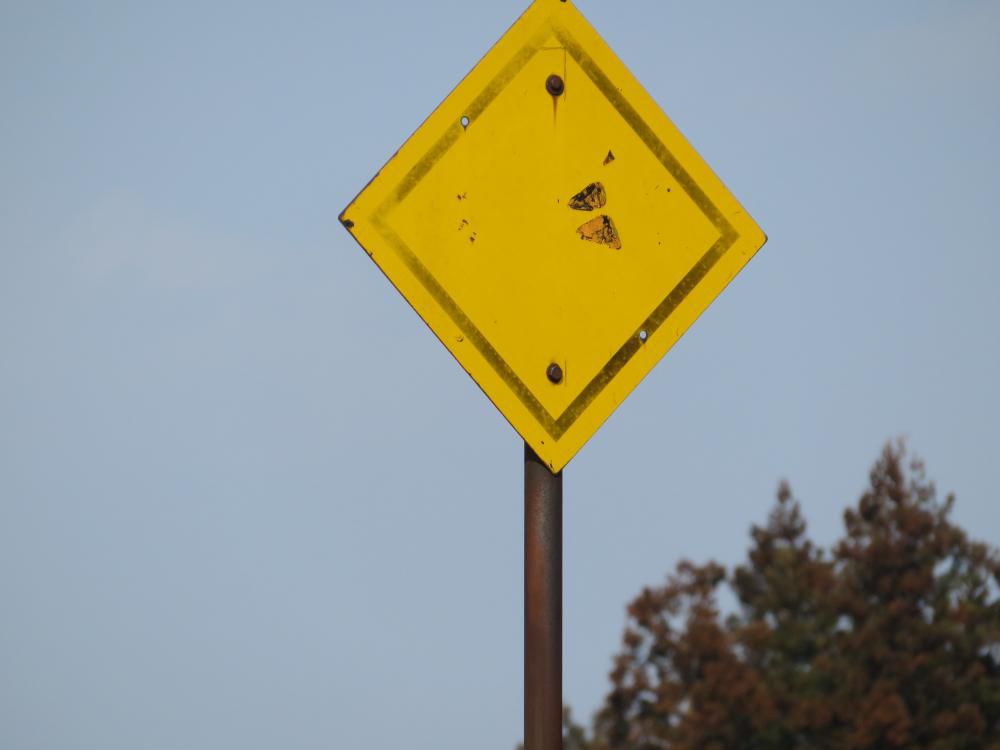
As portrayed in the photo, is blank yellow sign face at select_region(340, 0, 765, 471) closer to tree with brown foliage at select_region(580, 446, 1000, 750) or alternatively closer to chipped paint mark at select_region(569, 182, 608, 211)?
chipped paint mark at select_region(569, 182, 608, 211)

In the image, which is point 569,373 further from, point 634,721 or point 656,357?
point 634,721

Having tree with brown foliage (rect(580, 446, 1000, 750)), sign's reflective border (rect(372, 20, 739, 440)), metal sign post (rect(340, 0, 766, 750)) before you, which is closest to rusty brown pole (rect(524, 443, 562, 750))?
metal sign post (rect(340, 0, 766, 750))

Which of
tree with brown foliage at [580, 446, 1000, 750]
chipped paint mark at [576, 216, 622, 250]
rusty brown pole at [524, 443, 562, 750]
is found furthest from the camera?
tree with brown foliage at [580, 446, 1000, 750]

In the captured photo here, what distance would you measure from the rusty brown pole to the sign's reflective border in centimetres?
14

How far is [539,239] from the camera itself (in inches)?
89.8

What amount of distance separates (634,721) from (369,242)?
2252 cm

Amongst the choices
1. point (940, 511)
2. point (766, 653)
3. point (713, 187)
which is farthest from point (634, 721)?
point (713, 187)

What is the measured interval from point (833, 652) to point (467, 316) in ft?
77.2

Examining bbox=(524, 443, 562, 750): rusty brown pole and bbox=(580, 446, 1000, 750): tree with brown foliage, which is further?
bbox=(580, 446, 1000, 750): tree with brown foliage

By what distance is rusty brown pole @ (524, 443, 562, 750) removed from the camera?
2.19 meters

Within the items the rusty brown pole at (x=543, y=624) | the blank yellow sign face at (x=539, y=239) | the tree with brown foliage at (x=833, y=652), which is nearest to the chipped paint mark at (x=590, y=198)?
the blank yellow sign face at (x=539, y=239)

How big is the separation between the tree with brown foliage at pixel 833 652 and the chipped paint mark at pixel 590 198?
71.2ft

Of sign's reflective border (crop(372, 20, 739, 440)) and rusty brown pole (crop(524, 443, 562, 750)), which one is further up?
sign's reflective border (crop(372, 20, 739, 440))

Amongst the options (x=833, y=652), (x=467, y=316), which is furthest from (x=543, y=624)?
(x=833, y=652)
